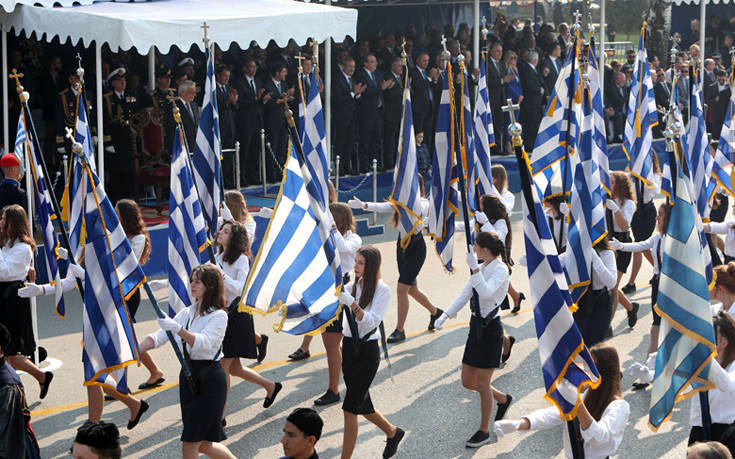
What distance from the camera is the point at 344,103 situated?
17.1 metres

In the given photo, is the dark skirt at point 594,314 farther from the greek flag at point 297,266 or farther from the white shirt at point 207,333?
the white shirt at point 207,333

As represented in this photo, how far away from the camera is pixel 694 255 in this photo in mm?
6652

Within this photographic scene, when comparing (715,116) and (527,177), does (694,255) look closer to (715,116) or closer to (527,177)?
(527,177)

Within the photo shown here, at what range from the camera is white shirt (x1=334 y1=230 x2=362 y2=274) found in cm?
956

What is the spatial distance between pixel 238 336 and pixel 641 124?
683 cm

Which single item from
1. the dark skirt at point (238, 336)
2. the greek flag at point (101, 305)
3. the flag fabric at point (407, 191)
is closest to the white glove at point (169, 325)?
the greek flag at point (101, 305)

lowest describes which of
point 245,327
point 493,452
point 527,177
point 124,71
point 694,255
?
point 493,452

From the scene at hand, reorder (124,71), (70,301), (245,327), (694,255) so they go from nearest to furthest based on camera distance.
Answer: (694,255)
(245,327)
(70,301)
(124,71)

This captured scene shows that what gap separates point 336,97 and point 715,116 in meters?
9.66

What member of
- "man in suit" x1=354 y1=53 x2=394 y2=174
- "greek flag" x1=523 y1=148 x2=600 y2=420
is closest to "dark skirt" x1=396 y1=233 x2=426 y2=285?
"greek flag" x1=523 y1=148 x2=600 y2=420

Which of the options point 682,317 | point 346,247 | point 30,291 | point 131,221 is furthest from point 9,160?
point 682,317

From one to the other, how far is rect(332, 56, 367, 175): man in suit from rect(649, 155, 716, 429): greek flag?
10.7 m

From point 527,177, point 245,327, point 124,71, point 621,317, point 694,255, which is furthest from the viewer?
point 124,71

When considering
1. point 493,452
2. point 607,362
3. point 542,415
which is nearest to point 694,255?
point 607,362
